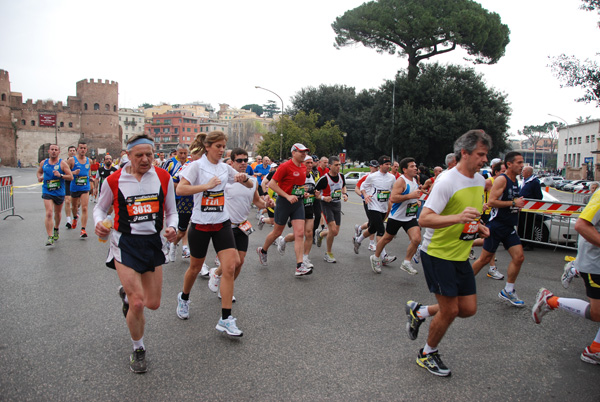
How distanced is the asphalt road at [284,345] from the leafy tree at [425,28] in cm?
3405

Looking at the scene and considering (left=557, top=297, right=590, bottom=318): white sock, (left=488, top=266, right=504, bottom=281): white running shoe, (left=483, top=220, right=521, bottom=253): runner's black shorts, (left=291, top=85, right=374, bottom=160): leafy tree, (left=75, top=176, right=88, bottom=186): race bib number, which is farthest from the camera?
(left=291, top=85, right=374, bottom=160): leafy tree

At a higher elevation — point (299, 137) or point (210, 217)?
point (299, 137)

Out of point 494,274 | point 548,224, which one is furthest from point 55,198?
point 548,224

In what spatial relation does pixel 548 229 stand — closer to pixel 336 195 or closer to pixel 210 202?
pixel 336 195

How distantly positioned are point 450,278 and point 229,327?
82.5 inches

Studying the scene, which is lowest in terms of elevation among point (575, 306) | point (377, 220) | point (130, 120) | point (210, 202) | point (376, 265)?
point (376, 265)

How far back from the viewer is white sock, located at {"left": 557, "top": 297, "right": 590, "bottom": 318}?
12.4 feet

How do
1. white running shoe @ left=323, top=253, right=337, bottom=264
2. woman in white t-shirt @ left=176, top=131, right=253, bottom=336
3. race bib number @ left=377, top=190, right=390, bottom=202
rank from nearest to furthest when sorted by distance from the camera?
woman in white t-shirt @ left=176, top=131, right=253, bottom=336 < race bib number @ left=377, top=190, right=390, bottom=202 < white running shoe @ left=323, top=253, right=337, bottom=264

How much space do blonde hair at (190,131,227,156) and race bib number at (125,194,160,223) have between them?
3.50ft

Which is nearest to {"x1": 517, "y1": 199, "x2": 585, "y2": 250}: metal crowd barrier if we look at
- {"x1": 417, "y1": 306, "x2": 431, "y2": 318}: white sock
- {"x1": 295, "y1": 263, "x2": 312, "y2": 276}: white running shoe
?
{"x1": 295, "y1": 263, "x2": 312, "y2": 276}: white running shoe

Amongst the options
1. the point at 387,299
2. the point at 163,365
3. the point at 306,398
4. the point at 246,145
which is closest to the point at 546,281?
the point at 387,299

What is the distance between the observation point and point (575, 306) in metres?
3.83

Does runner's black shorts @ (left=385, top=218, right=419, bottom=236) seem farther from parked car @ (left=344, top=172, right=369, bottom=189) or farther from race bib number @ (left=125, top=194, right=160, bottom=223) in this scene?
parked car @ (left=344, top=172, right=369, bottom=189)

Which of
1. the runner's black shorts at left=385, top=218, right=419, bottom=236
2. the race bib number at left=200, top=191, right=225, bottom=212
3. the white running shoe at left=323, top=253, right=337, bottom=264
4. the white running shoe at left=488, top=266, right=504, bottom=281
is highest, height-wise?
the race bib number at left=200, top=191, right=225, bottom=212
